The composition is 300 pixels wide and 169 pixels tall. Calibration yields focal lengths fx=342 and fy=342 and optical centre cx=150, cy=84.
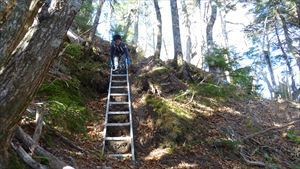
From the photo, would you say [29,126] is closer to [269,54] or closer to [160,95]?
[160,95]

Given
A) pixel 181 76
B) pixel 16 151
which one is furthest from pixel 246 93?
pixel 16 151

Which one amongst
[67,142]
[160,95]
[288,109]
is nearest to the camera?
[67,142]

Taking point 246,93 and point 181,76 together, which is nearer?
point 181,76

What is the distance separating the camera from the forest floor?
22.9 feet

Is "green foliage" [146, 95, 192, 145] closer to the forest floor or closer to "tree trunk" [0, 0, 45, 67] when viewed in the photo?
the forest floor

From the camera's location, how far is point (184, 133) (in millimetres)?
7938

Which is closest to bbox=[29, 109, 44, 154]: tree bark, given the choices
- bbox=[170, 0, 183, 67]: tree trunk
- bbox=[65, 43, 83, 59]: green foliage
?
bbox=[65, 43, 83, 59]: green foliage

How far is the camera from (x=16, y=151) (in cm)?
482

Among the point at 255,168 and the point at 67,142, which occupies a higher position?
the point at 67,142

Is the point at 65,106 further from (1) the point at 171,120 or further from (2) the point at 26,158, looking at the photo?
(2) the point at 26,158

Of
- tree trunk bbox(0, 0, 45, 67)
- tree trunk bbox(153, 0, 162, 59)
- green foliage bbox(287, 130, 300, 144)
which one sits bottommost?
green foliage bbox(287, 130, 300, 144)

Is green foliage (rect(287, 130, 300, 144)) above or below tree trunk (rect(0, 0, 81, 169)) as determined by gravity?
below

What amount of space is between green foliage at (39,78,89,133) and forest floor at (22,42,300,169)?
283 mm

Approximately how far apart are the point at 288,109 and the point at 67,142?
9.29 metres
